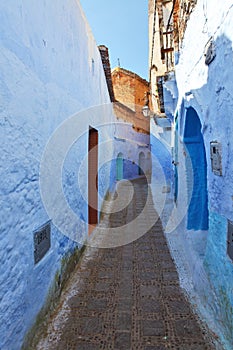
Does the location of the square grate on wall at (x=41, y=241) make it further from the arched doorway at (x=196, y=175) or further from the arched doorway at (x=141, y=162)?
the arched doorway at (x=141, y=162)

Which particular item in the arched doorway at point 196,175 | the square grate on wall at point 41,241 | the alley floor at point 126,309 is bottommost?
the alley floor at point 126,309

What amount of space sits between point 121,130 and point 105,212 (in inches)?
296

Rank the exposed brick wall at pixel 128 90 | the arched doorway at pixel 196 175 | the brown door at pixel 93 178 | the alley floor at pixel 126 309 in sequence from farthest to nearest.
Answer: the exposed brick wall at pixel 128 90 < the brown door at pixel 93 178 < the arched doorway at pixel 196 175 < the alley floor at pixel 126 309

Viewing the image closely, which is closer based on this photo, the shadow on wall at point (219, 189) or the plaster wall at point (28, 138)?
the plaster wall at point (28, 138)

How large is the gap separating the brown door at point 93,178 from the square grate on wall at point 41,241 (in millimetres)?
2583

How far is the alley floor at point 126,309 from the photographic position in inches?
83.0

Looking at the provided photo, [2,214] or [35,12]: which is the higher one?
[35,12]

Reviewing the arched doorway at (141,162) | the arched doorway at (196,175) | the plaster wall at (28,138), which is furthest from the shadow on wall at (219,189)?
the arched doorway at (141,162)

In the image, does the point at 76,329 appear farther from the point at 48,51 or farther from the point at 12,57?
the point at 48,51

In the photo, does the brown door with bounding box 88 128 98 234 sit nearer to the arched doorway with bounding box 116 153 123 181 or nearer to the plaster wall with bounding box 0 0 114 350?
the plaster wall with bounding box 0 0 114 350

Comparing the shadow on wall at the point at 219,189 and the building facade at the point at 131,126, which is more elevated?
the building facade at the point at 131,126

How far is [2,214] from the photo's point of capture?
1670 mm

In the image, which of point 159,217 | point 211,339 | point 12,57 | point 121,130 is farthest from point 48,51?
point 121,130

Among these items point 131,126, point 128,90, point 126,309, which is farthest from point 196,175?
point 128,90
